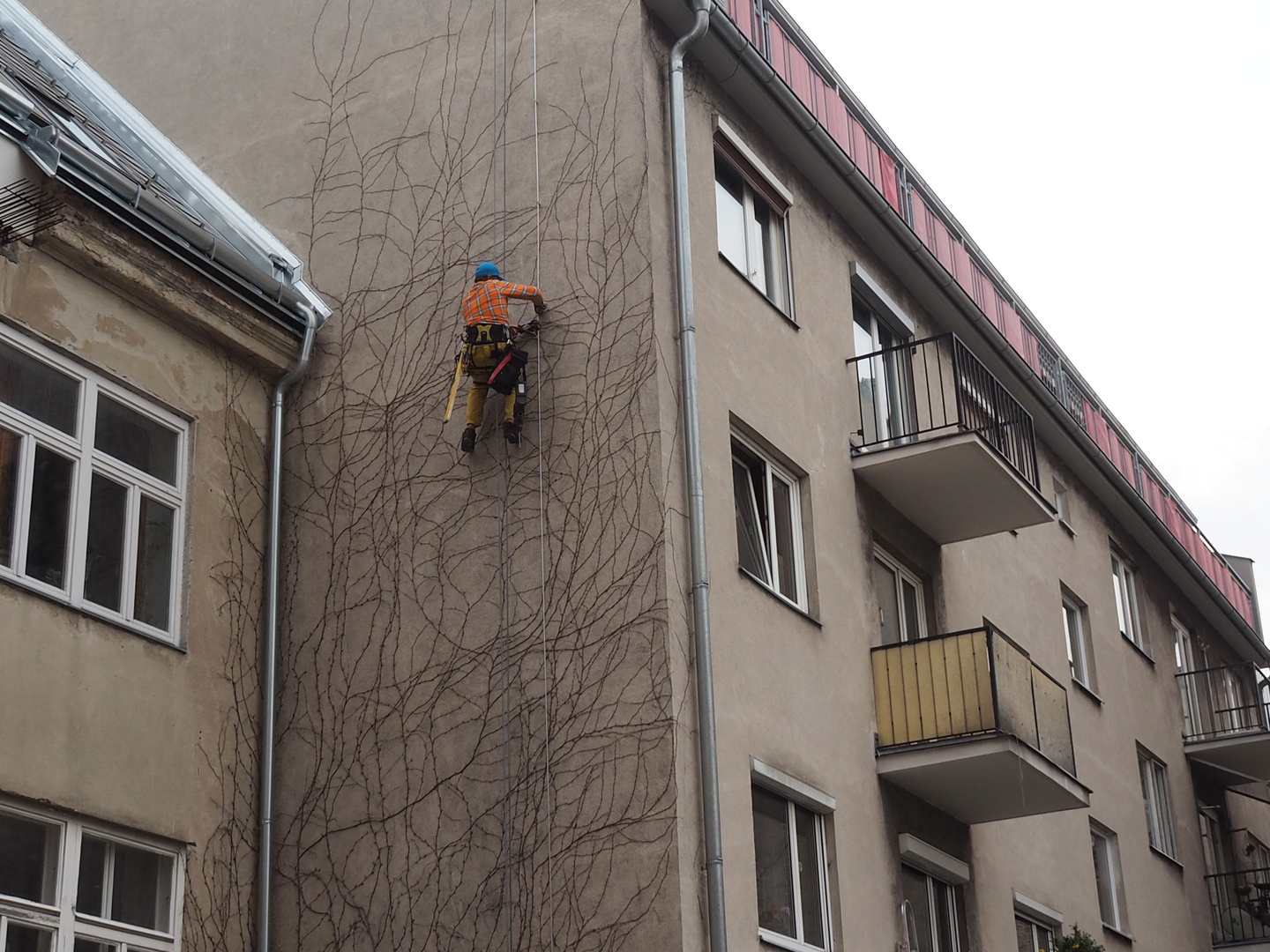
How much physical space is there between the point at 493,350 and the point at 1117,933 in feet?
38.0

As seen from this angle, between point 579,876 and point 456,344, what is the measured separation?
4416mm

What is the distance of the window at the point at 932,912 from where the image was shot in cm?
1548

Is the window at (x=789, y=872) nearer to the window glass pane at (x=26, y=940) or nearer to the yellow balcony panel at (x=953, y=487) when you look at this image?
the yellow balcony panel at (x=953, y=487)

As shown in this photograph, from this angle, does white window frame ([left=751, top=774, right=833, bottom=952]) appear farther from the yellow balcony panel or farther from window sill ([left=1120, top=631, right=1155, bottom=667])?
window sill ([left=1120, top=631, right=1155, bottom=667])

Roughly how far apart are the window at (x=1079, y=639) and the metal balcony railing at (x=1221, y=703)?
248 cm

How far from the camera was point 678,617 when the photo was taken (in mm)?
12531

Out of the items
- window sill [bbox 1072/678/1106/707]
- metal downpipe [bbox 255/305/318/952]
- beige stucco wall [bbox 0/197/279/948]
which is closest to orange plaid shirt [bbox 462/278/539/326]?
metal downpipe [bbox 255/305/318/952]

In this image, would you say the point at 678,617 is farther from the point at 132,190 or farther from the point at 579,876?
the point at 132,190

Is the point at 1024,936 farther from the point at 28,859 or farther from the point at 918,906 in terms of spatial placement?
the point at 28,859

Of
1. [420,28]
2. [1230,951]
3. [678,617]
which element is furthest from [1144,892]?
[420,28]

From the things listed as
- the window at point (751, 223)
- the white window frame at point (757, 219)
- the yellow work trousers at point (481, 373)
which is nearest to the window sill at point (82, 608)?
the yellow work trousers at point (481, 373)

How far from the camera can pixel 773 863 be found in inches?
523

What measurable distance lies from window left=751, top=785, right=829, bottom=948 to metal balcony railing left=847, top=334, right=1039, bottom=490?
12.3 feet

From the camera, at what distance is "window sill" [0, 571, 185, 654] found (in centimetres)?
1156
